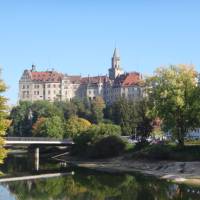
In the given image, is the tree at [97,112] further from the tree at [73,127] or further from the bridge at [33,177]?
the bridge at [33,177]

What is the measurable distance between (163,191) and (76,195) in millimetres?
10817

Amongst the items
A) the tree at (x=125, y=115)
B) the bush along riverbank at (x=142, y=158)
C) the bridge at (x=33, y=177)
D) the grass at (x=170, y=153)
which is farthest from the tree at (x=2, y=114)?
the tree at (x=125, y=115)

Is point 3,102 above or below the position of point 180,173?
above

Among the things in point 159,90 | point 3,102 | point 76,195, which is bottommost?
point 76,195

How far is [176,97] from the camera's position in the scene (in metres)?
92.1

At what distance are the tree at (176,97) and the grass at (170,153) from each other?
11.0ft

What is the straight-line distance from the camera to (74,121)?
147m

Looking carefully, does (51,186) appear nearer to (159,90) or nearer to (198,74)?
(159,90)

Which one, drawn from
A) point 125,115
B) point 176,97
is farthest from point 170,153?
point 125,115

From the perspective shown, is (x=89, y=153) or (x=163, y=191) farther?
(x=89, y=153)

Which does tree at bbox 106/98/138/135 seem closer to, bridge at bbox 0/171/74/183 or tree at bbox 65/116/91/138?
tree at bbox 65/116/91/138

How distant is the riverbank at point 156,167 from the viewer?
76.4 metres

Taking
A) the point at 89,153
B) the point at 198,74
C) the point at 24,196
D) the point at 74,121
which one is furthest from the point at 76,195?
the point at 74,121

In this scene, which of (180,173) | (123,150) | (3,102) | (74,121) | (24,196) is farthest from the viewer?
(74,121)
